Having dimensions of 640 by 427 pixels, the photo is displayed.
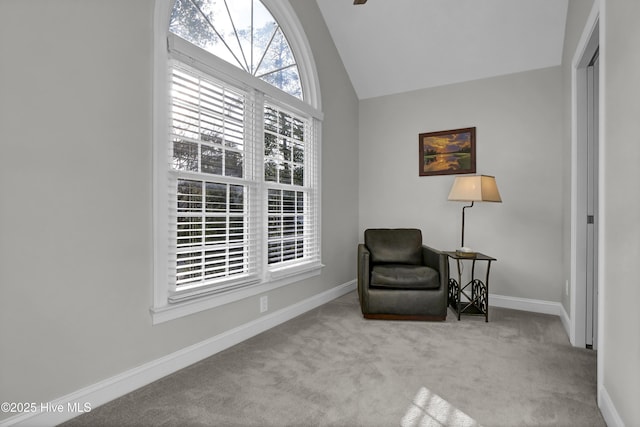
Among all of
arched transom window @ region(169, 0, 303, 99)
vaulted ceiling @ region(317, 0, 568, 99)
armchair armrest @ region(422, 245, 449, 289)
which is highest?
vaulted ceiling @ region(317, 0, 568, 99)

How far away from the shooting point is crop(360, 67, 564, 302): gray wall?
11.8 feet

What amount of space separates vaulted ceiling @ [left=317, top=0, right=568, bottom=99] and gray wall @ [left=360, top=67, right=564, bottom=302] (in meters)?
0.18

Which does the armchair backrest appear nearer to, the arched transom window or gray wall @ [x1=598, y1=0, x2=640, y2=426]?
the arched transom window

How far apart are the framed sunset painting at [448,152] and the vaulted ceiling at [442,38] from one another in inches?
24.3

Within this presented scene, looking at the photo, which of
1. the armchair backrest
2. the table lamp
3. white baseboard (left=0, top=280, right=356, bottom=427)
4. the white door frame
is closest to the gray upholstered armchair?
the armchair backrest

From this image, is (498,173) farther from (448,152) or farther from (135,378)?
(135,378)

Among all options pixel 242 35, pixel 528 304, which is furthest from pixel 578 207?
pixel 242 35

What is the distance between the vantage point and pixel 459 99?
4055mm

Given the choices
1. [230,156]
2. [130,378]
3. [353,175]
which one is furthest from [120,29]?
[353,175]

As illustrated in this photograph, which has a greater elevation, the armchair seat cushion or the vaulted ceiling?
the vaulted ceiling

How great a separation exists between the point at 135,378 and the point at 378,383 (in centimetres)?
140

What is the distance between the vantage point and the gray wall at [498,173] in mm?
3607

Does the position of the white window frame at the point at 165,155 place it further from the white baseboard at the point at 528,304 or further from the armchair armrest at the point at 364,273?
the white baseboard at the point at 528,304

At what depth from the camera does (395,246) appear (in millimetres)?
3854
